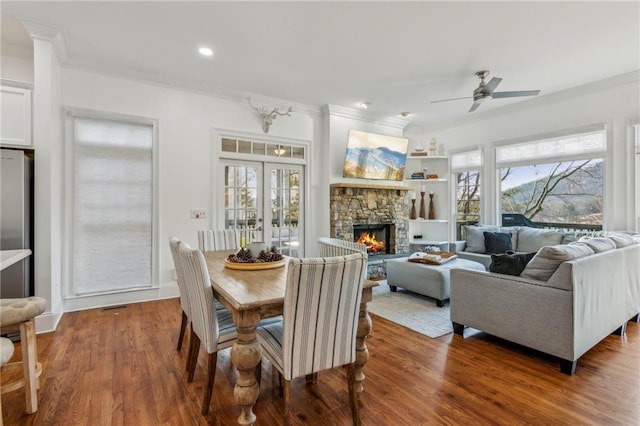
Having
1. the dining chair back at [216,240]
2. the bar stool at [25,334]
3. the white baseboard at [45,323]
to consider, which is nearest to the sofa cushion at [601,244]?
the dining chair back at [216,240]

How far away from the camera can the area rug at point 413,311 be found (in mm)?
3186

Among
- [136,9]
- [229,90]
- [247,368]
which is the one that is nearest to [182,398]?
[247,368]

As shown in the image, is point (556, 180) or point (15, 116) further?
point (556, 180)

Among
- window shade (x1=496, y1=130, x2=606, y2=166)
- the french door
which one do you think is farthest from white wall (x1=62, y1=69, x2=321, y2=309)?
window shade (x1=496, y1=130, x2=606, y2=166)

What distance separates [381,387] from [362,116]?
4676 millimetres

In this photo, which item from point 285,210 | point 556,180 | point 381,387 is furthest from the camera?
point 285,210

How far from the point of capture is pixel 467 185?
6141 millimetres

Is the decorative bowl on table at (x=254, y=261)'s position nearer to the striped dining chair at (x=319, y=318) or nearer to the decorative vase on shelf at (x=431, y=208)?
the striped dining chair at (x=319, y=318)

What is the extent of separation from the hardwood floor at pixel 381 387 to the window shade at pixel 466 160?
360 cm

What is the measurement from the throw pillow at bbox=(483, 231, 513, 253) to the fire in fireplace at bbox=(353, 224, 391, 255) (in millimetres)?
1774

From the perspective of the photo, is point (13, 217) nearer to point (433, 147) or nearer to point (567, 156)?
point (433, 147)

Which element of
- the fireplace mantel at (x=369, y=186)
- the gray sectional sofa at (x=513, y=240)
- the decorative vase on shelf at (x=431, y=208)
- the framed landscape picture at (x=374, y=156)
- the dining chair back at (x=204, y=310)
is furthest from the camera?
the decorative vase on shelf at (x=431, y=208)

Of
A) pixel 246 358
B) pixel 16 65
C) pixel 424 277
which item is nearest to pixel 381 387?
pixel 246 358

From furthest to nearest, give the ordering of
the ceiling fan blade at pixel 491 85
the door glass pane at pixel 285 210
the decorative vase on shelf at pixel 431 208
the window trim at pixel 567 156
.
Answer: the decorative vase on shelf at pixel 431 208
the door glass pane at pixel 285 210
the window trim at pixel 567 156
the ceiling fan blade at pixel 491 85
